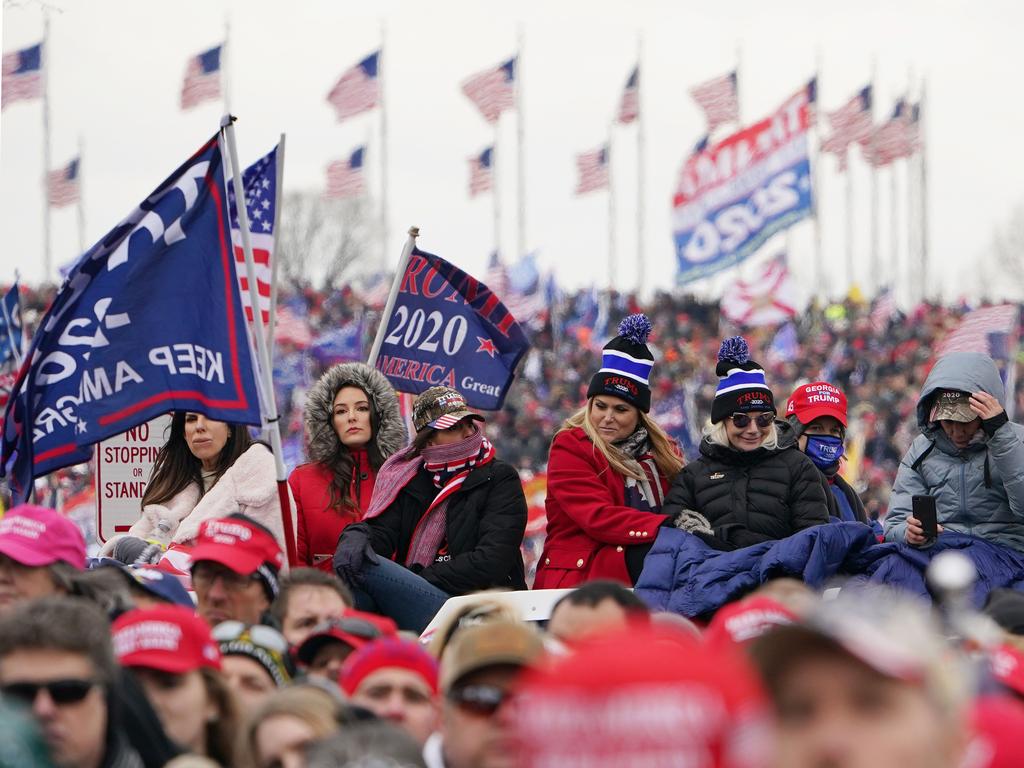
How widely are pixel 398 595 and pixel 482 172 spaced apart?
38.1 m

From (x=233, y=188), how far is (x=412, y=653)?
4.30 m

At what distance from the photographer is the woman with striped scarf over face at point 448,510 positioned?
7.64 metres

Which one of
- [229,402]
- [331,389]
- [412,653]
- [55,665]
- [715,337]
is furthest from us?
[715,337]

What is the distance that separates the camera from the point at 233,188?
8461mm

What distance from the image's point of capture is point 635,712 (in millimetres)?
1894

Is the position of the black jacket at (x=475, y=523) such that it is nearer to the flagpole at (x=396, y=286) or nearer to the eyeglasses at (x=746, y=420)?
the eyeglasses at (x=746, y=420)

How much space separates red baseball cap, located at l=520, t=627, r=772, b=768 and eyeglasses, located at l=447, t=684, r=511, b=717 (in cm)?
165

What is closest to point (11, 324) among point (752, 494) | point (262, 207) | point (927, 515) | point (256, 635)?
point (262, 207)

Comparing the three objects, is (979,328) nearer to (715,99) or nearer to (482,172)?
(715,99)

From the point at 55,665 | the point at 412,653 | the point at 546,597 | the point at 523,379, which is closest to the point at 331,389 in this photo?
the point at 546,597

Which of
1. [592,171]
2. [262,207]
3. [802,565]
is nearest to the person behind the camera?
[802,565]

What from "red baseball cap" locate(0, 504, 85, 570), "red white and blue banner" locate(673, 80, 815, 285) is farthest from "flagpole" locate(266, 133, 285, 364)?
"red white and blue banner" locate(673, 80, 815, 285)

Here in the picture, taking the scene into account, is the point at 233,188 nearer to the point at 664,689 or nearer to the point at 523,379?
the point at 664,689

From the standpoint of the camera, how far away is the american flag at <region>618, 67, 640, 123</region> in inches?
1800
